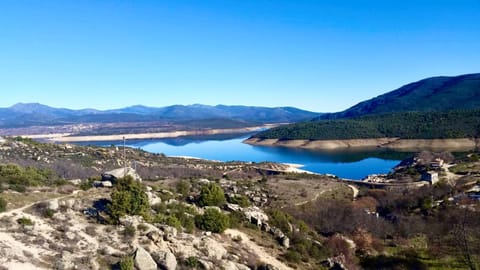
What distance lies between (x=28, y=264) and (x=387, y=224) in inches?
943

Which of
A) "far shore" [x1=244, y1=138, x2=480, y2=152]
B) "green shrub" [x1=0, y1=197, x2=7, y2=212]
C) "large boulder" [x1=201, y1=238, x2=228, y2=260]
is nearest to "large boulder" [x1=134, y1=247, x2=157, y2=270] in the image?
"large boulder" [x1=201, y1=238, x2=228, y2=260]

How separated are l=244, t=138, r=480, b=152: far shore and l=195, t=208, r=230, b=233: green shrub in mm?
99857

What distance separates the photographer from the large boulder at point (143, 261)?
49.7 ft

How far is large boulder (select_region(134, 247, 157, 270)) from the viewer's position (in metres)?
15.2

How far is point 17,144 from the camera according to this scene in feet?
186

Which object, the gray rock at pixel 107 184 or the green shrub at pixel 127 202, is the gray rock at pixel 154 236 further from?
the gray rock at pixel 107 184

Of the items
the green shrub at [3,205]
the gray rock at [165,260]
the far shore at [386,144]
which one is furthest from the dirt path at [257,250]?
the far shore at [386,144]

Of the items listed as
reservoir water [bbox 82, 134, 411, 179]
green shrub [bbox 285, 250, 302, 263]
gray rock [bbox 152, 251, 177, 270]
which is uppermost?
gray rock [bbox 152, 251, 177, 270]

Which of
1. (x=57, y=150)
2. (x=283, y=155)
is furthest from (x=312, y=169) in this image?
(x=57, y=150)

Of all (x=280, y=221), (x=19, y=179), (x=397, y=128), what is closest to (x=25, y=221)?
(x=19, y=179)

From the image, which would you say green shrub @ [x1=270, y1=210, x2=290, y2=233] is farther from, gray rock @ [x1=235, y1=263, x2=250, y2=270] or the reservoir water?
the reservoir water

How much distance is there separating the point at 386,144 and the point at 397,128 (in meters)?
14.6

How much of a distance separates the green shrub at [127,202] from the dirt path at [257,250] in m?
4.60

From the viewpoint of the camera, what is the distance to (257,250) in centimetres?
2069
